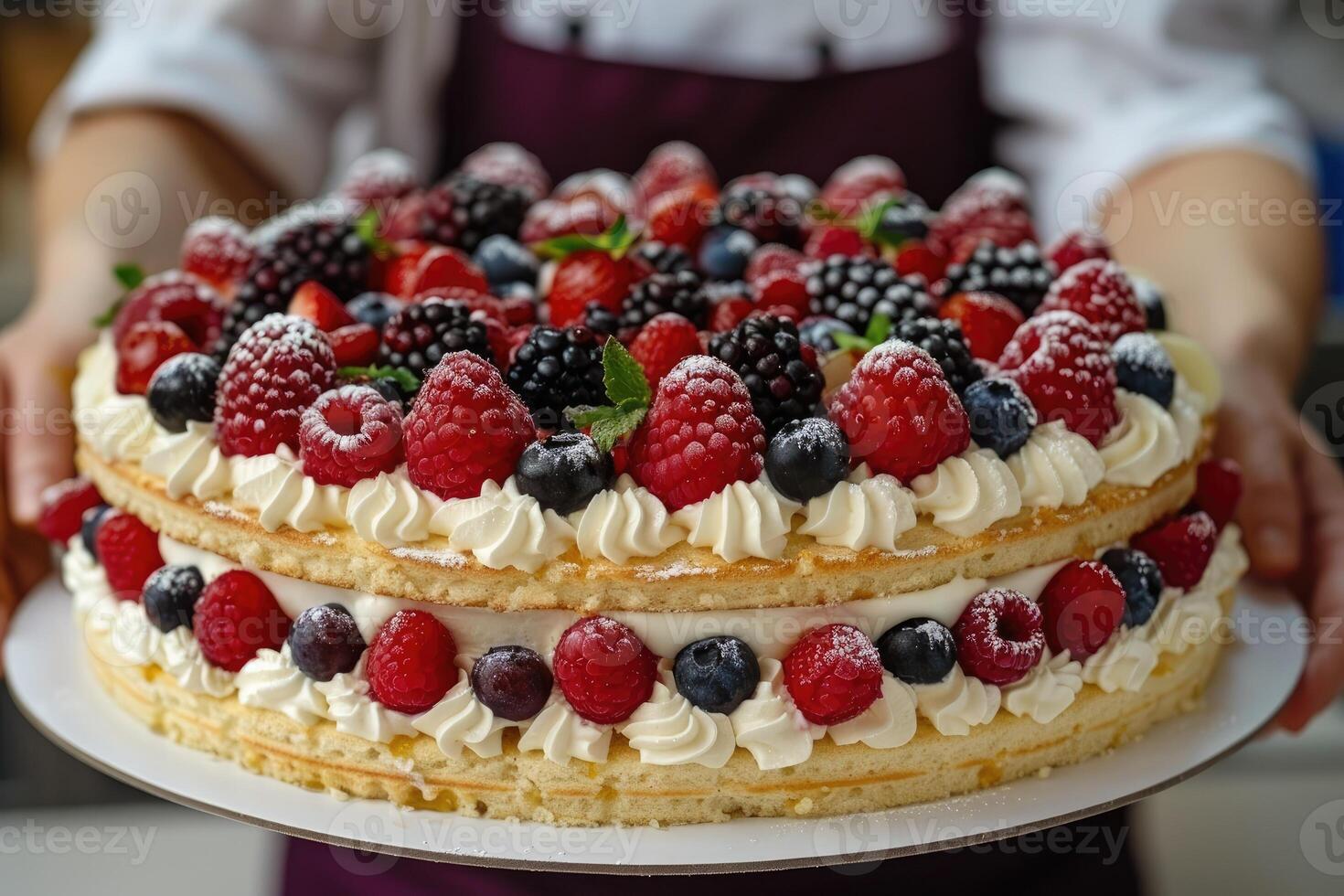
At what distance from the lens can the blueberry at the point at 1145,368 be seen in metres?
1.94

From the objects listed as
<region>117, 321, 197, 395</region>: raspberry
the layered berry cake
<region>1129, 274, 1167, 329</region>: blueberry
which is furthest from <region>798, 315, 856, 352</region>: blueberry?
<region>117, 321, 197, 395</region>: raspberry

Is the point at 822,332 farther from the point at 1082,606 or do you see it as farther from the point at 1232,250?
the point at 1232,250

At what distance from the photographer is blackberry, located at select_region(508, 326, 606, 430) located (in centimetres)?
171

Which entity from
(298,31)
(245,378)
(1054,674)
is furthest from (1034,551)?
(298,31)

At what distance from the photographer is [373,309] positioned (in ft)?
6.71

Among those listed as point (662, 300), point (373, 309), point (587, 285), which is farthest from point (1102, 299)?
point (373, 309)

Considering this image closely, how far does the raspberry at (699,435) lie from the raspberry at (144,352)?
815 mm

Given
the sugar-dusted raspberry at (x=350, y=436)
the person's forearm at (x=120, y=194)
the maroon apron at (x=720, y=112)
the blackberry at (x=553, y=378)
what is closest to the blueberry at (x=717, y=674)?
the blackberry at (x=553, y=378)

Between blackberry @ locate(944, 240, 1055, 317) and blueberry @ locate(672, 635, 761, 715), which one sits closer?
blueberry @ locate(672, 635, 761, 715)

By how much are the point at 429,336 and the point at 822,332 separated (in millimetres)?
578

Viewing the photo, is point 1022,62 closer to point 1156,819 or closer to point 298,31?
point 298,31

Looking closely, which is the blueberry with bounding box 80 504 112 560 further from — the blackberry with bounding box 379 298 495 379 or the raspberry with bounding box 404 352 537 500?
the raspberry with bounding box 404 352 537 500

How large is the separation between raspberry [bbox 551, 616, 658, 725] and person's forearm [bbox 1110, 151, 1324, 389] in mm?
1477

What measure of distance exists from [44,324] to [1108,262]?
1.96 m
